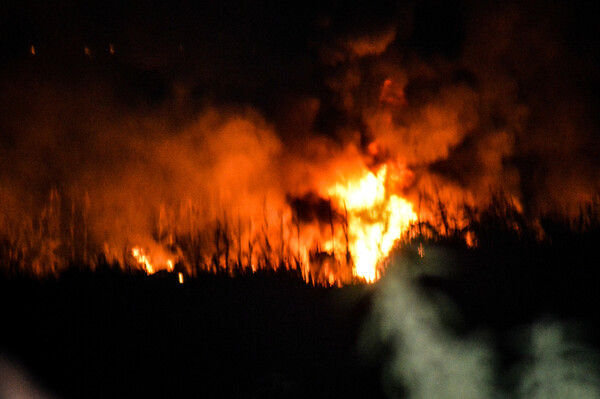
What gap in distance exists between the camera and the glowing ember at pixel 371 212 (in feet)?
44.0

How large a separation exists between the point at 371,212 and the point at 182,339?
631cm

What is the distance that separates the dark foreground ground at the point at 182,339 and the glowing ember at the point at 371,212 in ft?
8.24

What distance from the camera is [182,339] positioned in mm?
10008

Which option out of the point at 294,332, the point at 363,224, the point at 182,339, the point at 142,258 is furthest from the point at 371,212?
the point at 182,339

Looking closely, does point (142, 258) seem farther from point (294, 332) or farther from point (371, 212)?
point (371, 212)

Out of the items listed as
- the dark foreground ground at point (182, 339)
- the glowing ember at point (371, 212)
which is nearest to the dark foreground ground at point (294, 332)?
the dark foreground ground at point (182, 339)

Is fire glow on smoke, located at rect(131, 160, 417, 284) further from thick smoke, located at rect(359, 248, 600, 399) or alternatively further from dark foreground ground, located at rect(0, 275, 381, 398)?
thick smoke, located at rect(359, 248, 600, 399)

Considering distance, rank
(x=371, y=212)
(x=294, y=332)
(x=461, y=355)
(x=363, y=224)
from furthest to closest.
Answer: (x=371, y=212) < (x=363, y=224) < (x=294, y=332) < (x=461, y=355)

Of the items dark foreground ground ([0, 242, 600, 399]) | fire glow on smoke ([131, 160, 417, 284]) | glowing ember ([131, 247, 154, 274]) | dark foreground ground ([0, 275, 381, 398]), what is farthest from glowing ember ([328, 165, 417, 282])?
glowing ember ([131, 247, 154, 274])

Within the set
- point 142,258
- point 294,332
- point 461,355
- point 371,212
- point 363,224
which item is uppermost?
point 371,212

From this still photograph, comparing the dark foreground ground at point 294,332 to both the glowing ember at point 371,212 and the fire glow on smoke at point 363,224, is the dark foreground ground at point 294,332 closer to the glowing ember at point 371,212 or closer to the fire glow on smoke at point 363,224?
the fire glow on smoke at point 363,224

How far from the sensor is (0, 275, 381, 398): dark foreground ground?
30.8ft

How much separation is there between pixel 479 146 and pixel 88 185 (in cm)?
1023

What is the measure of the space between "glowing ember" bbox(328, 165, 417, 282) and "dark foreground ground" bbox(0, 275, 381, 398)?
2.51 meters
